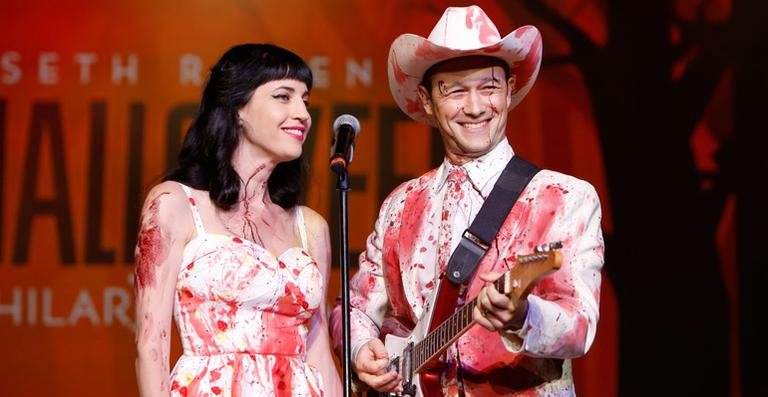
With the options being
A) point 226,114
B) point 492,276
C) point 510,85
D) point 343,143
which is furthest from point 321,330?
point 492,276

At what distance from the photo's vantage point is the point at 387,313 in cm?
316

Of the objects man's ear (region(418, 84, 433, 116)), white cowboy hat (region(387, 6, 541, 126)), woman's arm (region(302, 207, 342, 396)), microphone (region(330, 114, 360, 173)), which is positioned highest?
white cowboy hat (region(387, 6, 541, 126))

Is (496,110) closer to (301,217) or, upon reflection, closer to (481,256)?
(481,256)

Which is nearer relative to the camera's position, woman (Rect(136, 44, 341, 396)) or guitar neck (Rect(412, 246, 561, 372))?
guitar neck (Rect(412, 246, 561, 372))

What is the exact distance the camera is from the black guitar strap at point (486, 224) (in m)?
2.76

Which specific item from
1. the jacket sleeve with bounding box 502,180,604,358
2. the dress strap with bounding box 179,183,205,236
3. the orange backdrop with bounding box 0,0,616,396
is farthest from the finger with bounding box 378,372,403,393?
the orange backdrop with bounding box 0,0,616,396

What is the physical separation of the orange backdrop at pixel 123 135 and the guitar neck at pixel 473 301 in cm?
228

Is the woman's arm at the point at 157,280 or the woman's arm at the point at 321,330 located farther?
the woman's arm at the point at 321,330

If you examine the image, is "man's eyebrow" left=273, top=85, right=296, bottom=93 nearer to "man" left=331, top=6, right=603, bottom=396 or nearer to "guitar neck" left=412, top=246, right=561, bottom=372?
"man" left=331, top=6, right=603, bottom=396

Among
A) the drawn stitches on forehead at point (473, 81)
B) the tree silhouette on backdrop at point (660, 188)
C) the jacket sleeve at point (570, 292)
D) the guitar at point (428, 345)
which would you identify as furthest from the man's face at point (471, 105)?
the tree silhouette on backdrop at point (660, 188)

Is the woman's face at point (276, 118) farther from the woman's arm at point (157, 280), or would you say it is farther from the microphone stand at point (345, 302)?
the microphone stand at point (345, 302)

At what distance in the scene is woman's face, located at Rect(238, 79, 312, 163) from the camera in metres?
3.23

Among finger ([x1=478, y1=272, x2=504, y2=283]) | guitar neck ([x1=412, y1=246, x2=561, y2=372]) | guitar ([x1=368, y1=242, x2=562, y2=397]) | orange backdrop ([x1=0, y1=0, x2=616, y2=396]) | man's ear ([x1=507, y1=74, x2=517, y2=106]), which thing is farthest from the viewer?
orange backdrop ([x1=0, y1=0, x2=616, y2=396])

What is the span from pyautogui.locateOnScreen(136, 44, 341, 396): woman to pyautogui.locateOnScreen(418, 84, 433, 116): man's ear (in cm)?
38
